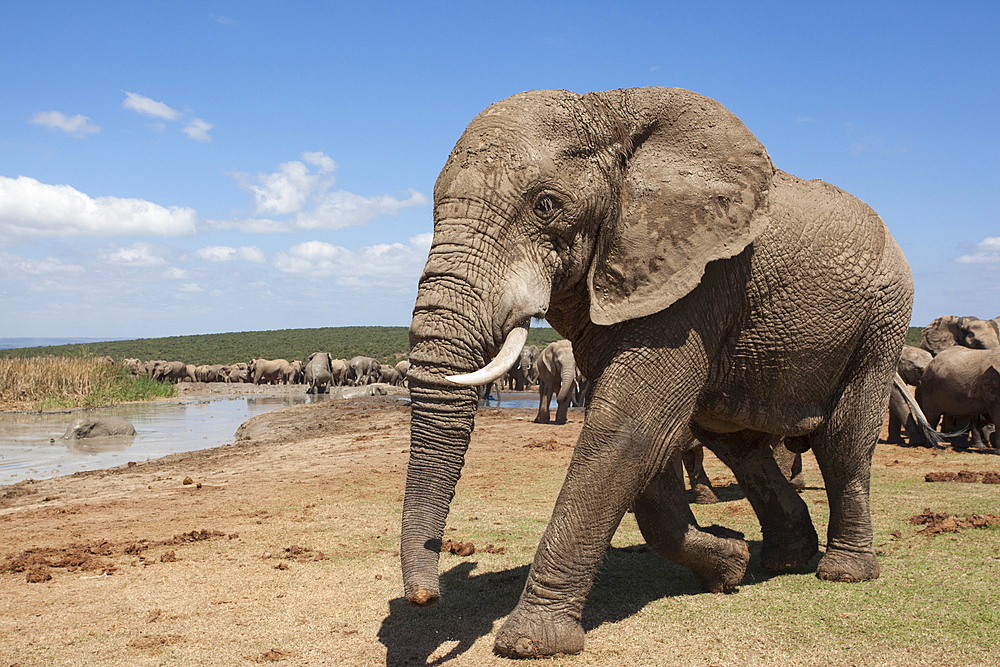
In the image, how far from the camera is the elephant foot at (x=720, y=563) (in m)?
4.88

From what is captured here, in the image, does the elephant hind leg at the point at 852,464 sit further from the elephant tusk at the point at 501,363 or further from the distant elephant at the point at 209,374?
the distant elephant at the point at 209,374

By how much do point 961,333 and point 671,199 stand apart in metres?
18.2

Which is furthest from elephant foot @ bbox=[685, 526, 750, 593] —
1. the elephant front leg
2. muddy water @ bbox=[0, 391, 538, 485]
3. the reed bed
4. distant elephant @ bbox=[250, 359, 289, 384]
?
distant elephant @ bbox=[250, 359, 289, 384]

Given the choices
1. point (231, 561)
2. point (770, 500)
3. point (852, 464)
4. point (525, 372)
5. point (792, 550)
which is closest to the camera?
point (852, 464)

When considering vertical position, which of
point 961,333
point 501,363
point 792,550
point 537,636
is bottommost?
point 537,636

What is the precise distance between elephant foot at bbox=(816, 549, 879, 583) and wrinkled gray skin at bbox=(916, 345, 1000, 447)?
9395 millimetres

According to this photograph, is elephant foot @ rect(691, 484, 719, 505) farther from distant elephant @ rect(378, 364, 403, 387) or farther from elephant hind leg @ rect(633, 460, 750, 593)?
distant elephant @ rect(378, 364, 403, 387)

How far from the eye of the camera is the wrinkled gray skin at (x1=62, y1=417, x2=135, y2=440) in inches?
727

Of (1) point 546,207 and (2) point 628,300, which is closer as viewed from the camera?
(1) point 546,207

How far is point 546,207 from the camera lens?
4027 millimetres

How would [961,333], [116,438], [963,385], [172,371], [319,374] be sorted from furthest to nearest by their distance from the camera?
1. [172,371]
2. [319,374]
3. [961,333]
4. [116,438]
5. [963,385]

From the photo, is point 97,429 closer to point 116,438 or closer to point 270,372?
point 116,438

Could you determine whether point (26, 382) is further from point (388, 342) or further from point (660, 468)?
point (388, 342)

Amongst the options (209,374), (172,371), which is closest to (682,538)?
(209,374)
